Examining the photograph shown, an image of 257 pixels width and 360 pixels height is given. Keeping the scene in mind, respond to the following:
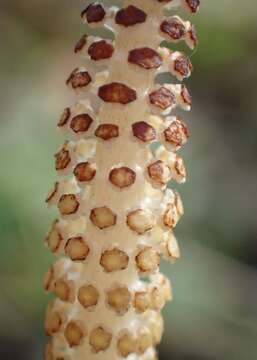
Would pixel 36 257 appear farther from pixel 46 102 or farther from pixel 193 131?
pixel 193 131

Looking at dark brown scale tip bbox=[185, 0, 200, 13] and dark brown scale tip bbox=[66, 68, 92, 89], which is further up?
dark brown scale tip bbox=[185, 0, 200, 13]

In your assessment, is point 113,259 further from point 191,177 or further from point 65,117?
point 191,177

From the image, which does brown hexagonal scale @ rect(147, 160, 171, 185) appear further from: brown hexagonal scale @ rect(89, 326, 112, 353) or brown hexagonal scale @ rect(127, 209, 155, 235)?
brown hexagonal scale @ rect(89, 326, 112, 353)

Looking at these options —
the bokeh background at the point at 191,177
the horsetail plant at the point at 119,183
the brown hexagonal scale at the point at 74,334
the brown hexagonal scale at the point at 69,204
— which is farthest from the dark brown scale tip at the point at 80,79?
the bokeh background at the point at 191,177

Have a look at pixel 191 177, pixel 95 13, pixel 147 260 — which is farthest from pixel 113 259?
pixel 191 177

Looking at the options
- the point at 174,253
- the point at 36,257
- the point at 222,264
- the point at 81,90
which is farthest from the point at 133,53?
the point at 222,264

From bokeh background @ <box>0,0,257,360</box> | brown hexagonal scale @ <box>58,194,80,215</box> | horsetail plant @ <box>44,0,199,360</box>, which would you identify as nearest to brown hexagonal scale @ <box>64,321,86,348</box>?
horsetail plant @ <box>44,0,199,360</box>

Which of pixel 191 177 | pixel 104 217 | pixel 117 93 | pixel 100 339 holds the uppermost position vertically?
pixel 191 177
